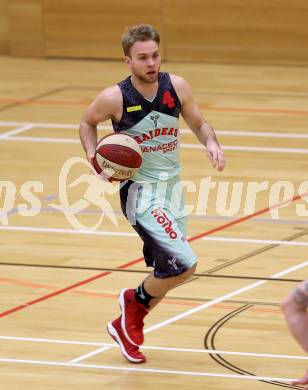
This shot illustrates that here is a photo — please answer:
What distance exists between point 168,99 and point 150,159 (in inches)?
16.7

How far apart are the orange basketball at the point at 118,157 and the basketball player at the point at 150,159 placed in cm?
10

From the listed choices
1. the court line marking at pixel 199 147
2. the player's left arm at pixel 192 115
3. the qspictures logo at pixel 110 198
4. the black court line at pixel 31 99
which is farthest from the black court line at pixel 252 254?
the black court line at pixel 31 99

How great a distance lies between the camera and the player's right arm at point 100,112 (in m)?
8.75

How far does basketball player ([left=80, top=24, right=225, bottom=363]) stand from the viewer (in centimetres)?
862

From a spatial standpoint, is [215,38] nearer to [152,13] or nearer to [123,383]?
[152,13]

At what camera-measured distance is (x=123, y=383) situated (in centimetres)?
845

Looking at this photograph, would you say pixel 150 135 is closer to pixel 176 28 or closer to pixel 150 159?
pixel 150 159

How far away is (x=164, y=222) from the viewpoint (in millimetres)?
8664

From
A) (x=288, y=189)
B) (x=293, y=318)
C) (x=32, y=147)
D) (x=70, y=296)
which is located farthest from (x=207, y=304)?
(x=32, y=147)

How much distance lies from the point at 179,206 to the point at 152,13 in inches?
436

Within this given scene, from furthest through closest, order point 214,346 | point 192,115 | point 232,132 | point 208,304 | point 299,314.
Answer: point 232,132, point 208,304, point 214,346, point 192,115, point 299,314

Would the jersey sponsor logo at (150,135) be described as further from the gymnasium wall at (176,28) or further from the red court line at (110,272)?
the gymnasium wall at (176,28)

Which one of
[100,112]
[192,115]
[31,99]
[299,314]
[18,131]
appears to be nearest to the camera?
[299,314]

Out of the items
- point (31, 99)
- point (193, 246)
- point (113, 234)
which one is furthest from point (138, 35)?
point (31, 99)
